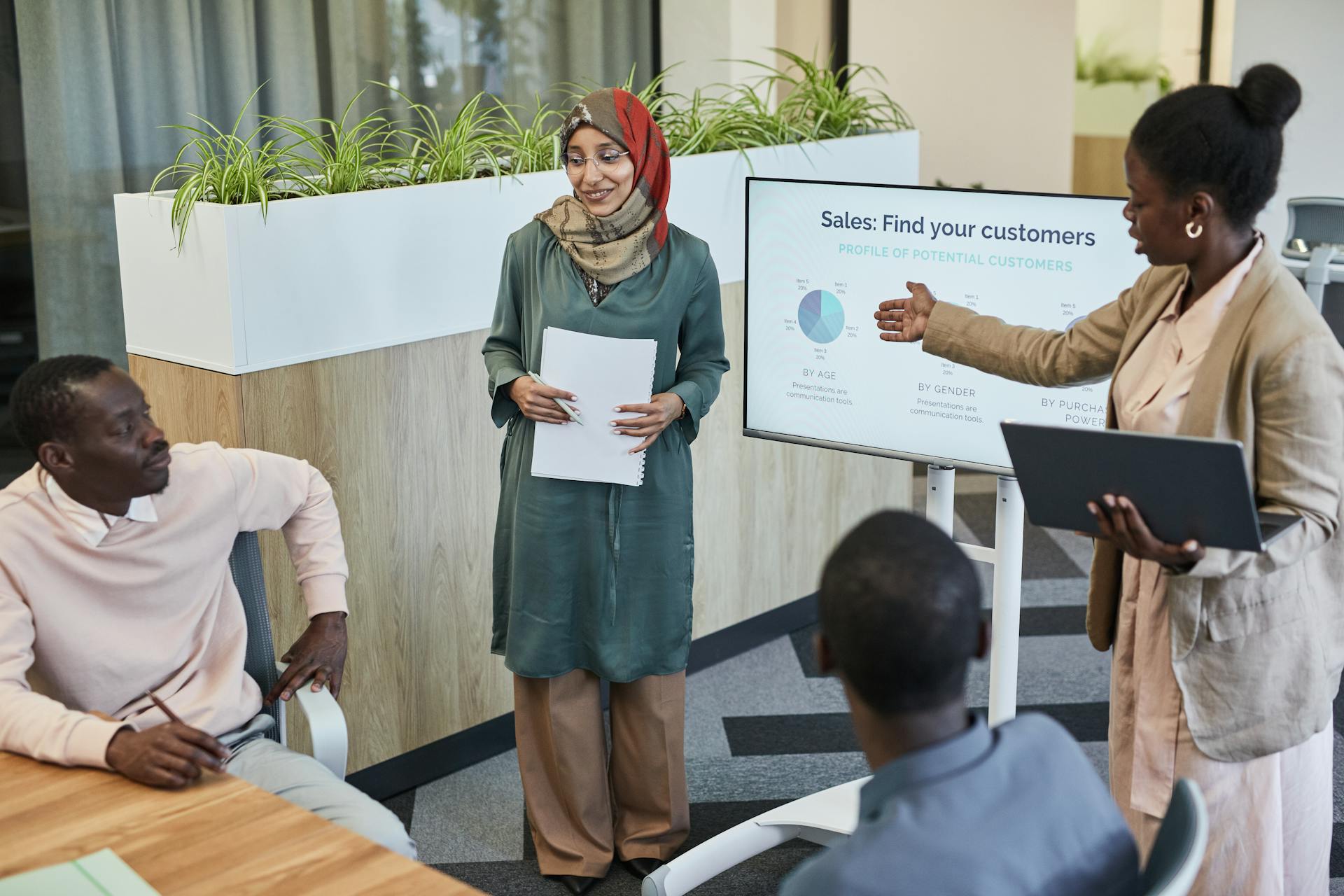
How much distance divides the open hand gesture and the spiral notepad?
45 cm

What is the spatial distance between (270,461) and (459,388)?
1010mm

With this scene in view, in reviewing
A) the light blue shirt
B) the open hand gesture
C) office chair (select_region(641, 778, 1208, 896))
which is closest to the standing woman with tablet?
the open hand gesture

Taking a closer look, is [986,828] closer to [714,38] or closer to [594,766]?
[594,766]

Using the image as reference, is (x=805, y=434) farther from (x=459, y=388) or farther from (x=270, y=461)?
(x=270, y=461)

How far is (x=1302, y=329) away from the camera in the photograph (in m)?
1.73

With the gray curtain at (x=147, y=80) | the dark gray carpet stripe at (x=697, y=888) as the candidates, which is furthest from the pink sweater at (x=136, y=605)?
the gray curtain at (x=147, y=80)

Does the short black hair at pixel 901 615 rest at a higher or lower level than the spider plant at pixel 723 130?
lower

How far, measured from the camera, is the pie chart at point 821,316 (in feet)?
9.98

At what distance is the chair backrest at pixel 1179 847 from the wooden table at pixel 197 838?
0.67 meters

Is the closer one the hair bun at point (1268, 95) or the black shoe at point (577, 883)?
the hair bun at point (1268, 95)

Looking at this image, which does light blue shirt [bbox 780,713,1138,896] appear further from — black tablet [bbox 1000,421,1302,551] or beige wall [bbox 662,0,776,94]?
beige wall [bbox 662,0,776,94]

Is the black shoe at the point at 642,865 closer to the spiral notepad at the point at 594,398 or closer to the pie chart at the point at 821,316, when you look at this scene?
the spiral notepad at the point at 594,398

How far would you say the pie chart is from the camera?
3.04 metres

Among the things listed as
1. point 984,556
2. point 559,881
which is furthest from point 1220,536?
point 559,881
